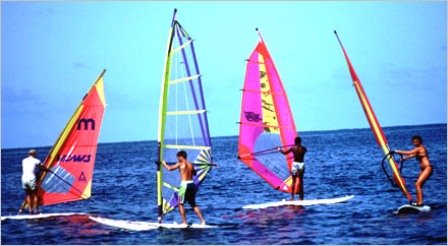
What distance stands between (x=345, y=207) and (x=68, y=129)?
7.98 metres

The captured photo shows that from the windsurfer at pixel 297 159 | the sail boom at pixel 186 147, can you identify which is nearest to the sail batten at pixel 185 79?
the sail boom at pixel 186 147

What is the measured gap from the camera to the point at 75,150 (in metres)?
20.0

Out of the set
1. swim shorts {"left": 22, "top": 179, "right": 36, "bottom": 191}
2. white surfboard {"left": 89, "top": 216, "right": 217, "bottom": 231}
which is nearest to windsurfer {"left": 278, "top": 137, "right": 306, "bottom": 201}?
white surfboard {"left": 89, "top": 216, "right": 217, "bottom": 231}

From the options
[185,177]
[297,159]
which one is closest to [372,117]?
[297,159]

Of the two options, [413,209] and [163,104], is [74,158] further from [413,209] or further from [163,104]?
[413,209]

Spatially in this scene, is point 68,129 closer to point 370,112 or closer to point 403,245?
point 370,112

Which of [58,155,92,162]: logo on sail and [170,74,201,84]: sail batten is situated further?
[58,155,92,162]: logo on sail

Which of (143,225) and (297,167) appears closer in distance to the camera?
(143,225)

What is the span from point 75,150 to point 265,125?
556 centimetres

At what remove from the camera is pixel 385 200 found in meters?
21.9

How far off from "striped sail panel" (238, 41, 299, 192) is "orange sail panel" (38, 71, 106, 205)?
423cm

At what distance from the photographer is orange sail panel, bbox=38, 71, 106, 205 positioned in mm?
19812

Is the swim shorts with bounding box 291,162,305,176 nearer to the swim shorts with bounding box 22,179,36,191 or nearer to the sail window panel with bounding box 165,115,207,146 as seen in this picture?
the sail window panel with bounding box 165,115,207,146

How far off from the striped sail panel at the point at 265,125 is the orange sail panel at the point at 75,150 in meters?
4.23
